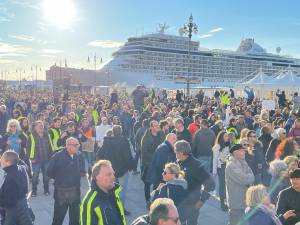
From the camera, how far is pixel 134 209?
7539mm

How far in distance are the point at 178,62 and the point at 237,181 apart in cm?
8563

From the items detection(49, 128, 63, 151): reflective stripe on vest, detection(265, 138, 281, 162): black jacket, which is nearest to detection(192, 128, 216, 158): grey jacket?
detection(265, 138, 281, 162): black jacket

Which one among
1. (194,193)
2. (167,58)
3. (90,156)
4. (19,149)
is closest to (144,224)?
(194,193)

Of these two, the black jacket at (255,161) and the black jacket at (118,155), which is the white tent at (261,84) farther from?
the black jacket at (118,155)

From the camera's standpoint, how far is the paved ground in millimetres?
6902

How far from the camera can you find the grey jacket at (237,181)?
5197 mm

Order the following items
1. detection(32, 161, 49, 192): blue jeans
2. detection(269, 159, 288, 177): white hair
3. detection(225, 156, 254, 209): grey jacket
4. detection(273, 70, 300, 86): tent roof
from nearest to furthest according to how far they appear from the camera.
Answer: detection(269, 159, 288, 177): white hair, detection(225, 156, 254, 209): grey jacket, detection(32, 161, 49, 192): blue jeans, detection(273, 70, 300, 86): tent roof

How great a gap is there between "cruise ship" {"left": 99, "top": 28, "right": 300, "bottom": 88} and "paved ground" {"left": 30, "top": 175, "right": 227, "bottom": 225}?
209ft

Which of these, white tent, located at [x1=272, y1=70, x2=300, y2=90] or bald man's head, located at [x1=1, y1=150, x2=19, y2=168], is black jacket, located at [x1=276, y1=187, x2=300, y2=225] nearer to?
bald man's head, located at [x1=1, y1=150, x2=19, y2=168]

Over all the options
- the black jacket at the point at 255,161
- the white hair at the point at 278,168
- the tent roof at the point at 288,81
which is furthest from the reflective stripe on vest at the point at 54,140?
the tent roof at the point at 288,81

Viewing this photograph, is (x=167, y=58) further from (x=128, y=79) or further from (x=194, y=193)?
(x=194, y=193)

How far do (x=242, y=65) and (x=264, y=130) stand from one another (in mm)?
92965

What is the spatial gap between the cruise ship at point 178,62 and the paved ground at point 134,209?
6360 cm

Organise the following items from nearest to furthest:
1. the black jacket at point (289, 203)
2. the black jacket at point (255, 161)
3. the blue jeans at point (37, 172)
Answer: the black jacket at point (289, 203), the black jacket at point (255, 161), the blue jeans at point (37, 172)
